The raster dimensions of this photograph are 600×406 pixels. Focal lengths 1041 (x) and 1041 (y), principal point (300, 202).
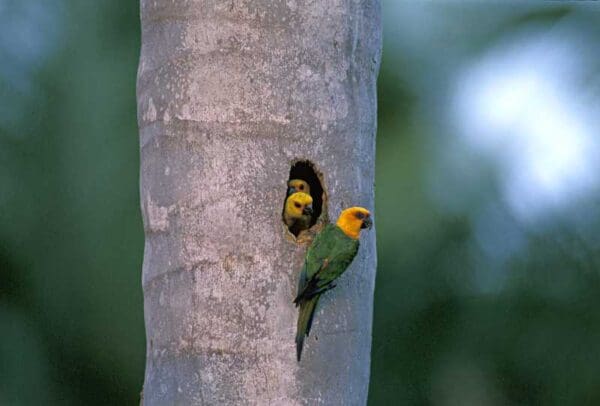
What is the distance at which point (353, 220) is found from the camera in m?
1.99

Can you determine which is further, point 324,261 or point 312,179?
point 312,179

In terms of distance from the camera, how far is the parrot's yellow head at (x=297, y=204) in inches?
77.1

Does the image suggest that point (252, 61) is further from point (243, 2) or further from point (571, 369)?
point (571, 369)

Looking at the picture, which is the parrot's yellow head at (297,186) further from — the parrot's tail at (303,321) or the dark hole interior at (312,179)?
the parrot's tail at (303,321)

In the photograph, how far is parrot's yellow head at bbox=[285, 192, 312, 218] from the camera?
1.96 m

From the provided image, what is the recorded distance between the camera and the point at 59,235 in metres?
5.28

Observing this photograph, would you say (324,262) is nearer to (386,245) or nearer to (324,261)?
(324,261)

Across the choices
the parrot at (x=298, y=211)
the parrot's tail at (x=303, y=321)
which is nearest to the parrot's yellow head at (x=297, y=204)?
the parrot at (x=298, y=211)

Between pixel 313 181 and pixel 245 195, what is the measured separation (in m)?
0.18

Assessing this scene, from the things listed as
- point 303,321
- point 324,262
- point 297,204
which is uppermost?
point 297,204

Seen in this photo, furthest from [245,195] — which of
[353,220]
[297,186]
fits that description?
[353,220]

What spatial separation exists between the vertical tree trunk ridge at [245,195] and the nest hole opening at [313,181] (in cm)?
2

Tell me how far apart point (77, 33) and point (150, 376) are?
3.72 metres

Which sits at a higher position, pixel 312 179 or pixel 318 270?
pixel 312 179
